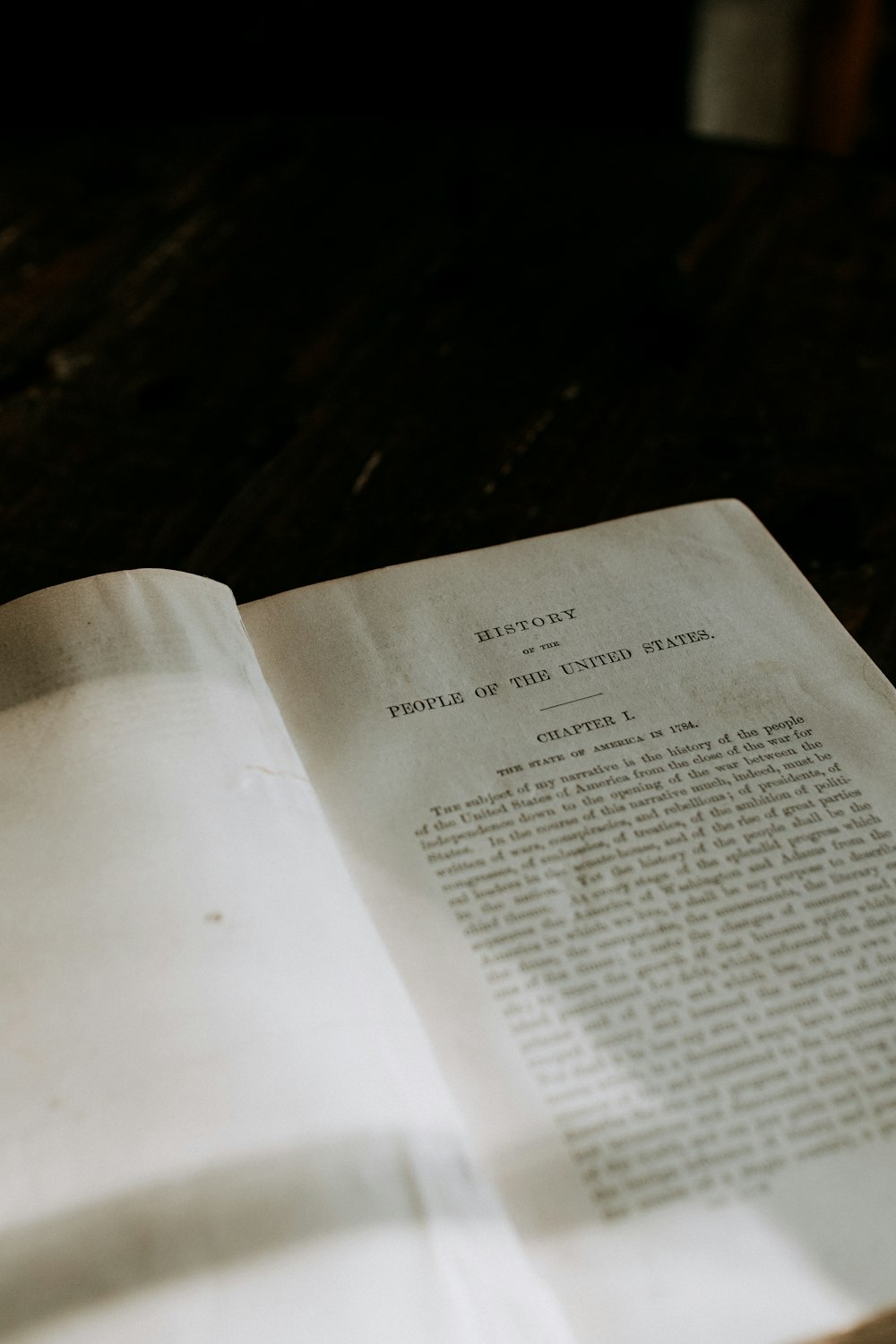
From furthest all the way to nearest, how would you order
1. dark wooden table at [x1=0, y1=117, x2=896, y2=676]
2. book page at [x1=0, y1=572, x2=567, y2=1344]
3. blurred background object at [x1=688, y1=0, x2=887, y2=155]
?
blurred background object at [x1=688, y1=0, x2=887, y2=155], dark wooden table at [x1=0, y1=117, x2=896, y2=676], book page at [x1=0, y1=572, x2=567, y2=1344]

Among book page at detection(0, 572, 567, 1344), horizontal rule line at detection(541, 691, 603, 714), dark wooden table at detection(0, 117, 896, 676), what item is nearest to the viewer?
book page at detection(0, 572, 567, 1344)

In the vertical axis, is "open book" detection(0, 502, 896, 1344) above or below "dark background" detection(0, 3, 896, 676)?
below

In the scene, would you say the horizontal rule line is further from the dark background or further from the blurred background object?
the blurred background object

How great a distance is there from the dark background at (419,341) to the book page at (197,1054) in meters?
0.14

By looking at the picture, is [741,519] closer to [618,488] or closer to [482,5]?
[618,488]

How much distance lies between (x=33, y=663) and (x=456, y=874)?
206 millimetres

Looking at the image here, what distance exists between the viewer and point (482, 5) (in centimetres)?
155

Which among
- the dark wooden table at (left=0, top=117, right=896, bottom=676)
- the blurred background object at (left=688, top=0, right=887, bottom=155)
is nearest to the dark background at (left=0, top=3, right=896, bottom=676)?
the dark wooden table at (left=0, top=117, right=896, bottom=676)

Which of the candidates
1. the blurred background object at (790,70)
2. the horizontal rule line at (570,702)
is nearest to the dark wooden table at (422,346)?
the horizontal rule line at (570,702)

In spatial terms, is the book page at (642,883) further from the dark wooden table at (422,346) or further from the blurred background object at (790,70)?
the blurred background object at (790,70)

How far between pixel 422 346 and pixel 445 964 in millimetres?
485

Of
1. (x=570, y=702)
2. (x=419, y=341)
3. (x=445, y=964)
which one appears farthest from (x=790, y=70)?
(x=445, y=964)

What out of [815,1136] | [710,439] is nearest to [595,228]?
[710,439]

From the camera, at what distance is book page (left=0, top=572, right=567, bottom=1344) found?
32 cm
